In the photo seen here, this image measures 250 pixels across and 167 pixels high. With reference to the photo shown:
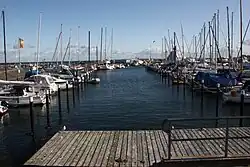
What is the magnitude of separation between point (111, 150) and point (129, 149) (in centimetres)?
80

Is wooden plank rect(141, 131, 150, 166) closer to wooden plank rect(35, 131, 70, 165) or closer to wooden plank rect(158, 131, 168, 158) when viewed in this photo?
wooden plank rect(158, 131, 168, 158)

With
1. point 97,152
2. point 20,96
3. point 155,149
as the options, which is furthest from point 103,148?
point 20,96

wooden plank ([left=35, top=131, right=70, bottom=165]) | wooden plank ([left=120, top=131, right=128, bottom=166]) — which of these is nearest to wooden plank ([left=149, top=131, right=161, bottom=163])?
wooden plank ([left=120, top=131, right=128, bottom=166])

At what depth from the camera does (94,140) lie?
15820 mm

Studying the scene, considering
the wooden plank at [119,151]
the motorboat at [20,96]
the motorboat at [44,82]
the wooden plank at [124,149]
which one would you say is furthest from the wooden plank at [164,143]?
the motorboat at [44,82]

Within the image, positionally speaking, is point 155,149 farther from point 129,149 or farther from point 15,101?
point 15,101

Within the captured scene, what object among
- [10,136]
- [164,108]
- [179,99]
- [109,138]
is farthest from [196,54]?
[109,138]

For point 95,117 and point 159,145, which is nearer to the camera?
point 159,145

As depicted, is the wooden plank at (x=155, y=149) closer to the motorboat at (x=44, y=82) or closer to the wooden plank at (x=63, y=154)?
the wooden plank at (x=63, y=154)

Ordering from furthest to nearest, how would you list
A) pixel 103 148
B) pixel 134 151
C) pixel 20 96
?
1. pixel 20 96
2. pixel 103 148
3. pixel 134 151

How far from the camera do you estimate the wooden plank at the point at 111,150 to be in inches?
497

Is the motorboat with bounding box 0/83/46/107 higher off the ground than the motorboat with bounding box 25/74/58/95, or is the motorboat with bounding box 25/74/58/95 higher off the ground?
the motorboat with bounding box 25/74/58/95

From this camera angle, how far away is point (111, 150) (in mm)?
14102

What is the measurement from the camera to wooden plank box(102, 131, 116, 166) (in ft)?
41.4
